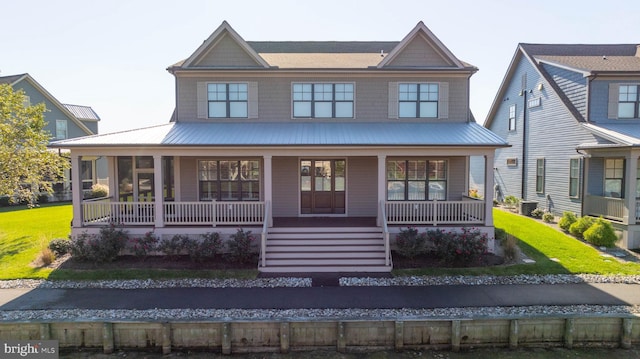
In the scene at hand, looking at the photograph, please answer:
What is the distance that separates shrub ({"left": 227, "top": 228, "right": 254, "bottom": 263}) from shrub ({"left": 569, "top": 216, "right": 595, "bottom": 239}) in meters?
12.6

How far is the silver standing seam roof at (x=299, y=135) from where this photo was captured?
12.0m

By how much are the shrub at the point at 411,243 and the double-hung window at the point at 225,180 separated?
6.11m

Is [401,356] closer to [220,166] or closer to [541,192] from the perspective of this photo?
[220,166]

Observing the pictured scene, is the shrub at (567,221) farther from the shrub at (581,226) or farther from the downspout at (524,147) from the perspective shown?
the downspout at (524,147)

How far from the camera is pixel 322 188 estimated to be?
1462cm

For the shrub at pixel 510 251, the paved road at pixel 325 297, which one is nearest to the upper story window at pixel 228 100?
the paved road at pixel 325 297

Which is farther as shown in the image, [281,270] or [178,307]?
[281,270]

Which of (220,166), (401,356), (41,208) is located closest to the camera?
(401,356)

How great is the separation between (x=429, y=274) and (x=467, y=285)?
3.69 ft

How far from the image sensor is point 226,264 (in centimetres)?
1124

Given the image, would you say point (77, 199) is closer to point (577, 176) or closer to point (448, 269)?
point (448, 269)

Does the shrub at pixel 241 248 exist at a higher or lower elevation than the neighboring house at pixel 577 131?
lower

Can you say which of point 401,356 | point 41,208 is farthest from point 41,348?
point 41,208

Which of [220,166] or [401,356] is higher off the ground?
[220,166]
